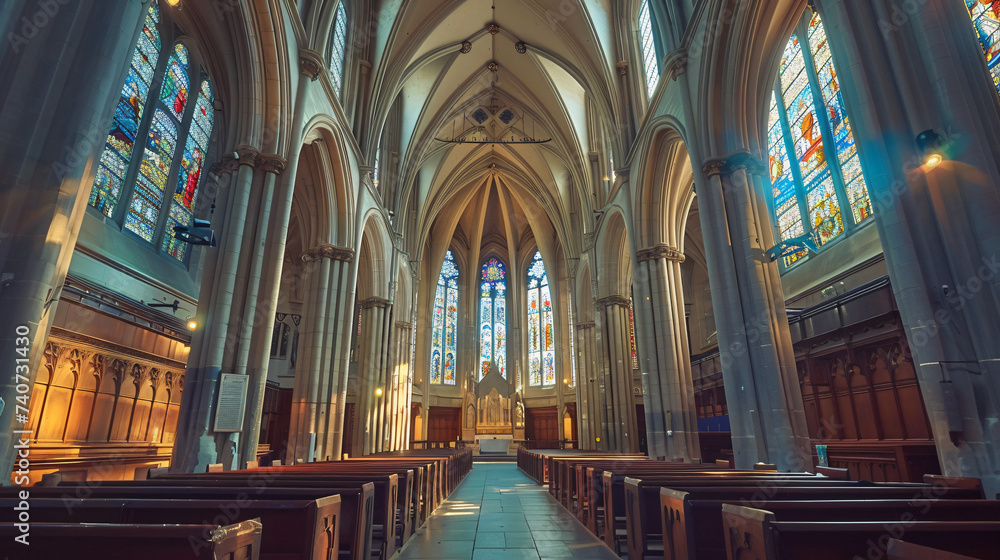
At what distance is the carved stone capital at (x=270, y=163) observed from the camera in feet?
28.2

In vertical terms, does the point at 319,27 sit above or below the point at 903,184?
above

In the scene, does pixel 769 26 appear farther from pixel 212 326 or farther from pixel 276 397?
pixel 276 397

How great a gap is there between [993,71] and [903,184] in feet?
18.3

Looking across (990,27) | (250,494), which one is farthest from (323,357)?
(990,27)

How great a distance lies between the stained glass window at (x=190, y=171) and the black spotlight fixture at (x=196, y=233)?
21.8 feet

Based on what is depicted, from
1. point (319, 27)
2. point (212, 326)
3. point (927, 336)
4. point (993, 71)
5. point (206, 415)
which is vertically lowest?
point (206, 415)

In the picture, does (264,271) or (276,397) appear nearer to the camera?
(264,271)

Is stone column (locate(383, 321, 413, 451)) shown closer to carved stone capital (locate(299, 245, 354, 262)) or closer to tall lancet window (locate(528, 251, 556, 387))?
carved stone capital (locate(299, 245, 354, 262))

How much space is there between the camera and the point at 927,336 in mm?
4426

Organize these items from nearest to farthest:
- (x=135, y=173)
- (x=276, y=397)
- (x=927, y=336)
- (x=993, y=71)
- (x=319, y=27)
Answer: (x=927, y=336), (x=993, y=71), (x=319, y=27), (x=135, y=173), (x=276, y=397)

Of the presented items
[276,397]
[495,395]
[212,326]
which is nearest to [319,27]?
[212,326]

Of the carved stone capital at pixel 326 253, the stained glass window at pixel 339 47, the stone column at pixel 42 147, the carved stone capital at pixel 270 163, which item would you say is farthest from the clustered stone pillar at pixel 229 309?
the stained glass window at pixel 339 47

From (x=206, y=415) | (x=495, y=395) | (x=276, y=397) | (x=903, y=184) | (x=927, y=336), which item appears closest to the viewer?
(x=927, y=336)

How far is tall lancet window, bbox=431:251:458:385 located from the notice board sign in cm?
2031
